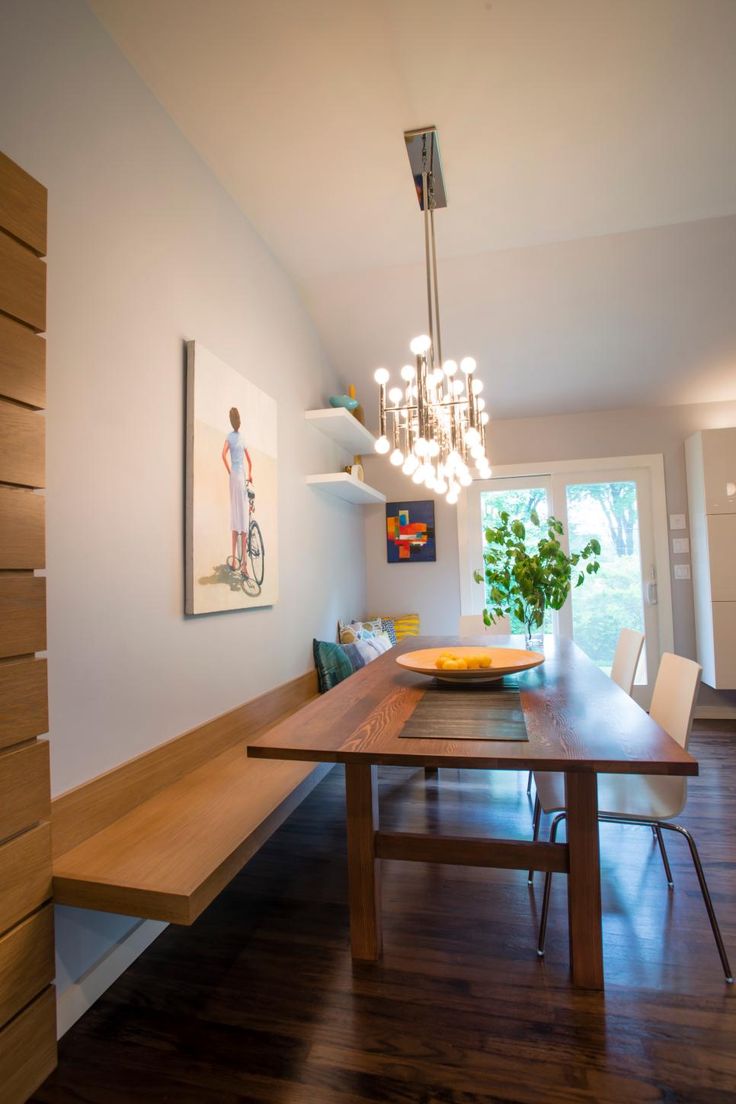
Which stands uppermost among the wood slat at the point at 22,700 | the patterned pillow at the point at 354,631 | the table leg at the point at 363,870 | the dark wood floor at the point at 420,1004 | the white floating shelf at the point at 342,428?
the white floating shelf at the point at 342,428

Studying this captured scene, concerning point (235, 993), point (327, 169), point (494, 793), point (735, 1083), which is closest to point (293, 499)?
point (327, 169)

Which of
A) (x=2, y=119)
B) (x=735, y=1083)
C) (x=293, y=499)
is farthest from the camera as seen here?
(x=293, y=499)

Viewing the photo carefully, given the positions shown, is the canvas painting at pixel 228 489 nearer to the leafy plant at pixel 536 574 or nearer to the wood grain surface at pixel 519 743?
the wood grain surface at pixel 519 743

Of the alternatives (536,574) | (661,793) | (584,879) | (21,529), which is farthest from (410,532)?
(21,529)

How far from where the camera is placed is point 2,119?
4.46ft

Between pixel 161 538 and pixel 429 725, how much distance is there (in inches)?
42.4

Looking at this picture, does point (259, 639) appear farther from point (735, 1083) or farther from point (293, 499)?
point (735, 1083)

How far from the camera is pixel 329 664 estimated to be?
10.7 feet

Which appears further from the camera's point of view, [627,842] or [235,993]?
[627,842]

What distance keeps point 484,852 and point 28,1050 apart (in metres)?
1.12

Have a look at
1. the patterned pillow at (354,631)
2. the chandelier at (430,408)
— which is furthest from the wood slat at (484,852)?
the patterned pillow at (354,631)

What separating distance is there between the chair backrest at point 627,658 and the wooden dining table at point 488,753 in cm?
58

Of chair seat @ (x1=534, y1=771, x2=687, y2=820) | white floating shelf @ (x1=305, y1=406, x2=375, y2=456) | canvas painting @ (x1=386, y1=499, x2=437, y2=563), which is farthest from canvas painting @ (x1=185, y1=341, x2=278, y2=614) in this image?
canvas painting @ (x1=386, y1=499, x2=437, y2=563)

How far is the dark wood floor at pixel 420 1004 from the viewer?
1247mm
